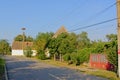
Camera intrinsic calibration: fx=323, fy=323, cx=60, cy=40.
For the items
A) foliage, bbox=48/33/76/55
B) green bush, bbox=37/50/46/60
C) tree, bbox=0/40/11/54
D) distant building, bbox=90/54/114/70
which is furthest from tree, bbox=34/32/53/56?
tree, bbox=0/40/11/54

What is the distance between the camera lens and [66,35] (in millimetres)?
63312

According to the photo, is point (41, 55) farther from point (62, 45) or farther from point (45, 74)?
point (45, 74)

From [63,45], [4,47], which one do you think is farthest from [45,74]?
[4,47]

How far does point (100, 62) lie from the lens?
122ft

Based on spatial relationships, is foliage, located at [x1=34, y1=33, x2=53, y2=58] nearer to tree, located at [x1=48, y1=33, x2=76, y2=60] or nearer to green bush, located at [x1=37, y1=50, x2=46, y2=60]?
green bush, located at [x1=37, y1=50, x2=46, y2=60]

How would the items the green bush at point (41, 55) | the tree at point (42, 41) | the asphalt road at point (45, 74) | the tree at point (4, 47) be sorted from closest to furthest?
1. the asphalt road at point (45, 74)
2. the tree at point (42, 41)
3. the green bush at point (41, 55)
4. the tree at point (4, 47)

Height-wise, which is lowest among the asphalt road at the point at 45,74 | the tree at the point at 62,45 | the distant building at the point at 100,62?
the asphalt road at the point at 45,74

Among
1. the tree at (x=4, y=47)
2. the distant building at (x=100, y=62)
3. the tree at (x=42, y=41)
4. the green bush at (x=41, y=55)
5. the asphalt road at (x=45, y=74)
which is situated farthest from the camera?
the tree at (x=4, y=47)

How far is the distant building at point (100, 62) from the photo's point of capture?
3494 cm

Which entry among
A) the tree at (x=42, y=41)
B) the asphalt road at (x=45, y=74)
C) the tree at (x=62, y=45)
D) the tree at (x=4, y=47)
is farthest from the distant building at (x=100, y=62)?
the tree at (x=4, y=47)

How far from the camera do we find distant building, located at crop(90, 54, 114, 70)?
3494 centimetres

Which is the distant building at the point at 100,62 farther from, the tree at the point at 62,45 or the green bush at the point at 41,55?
the green bush at the point at 41,55

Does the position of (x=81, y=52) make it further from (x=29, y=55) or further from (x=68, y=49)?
(x=29, y=55)

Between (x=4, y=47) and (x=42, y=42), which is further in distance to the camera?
(x=4, y=47)
